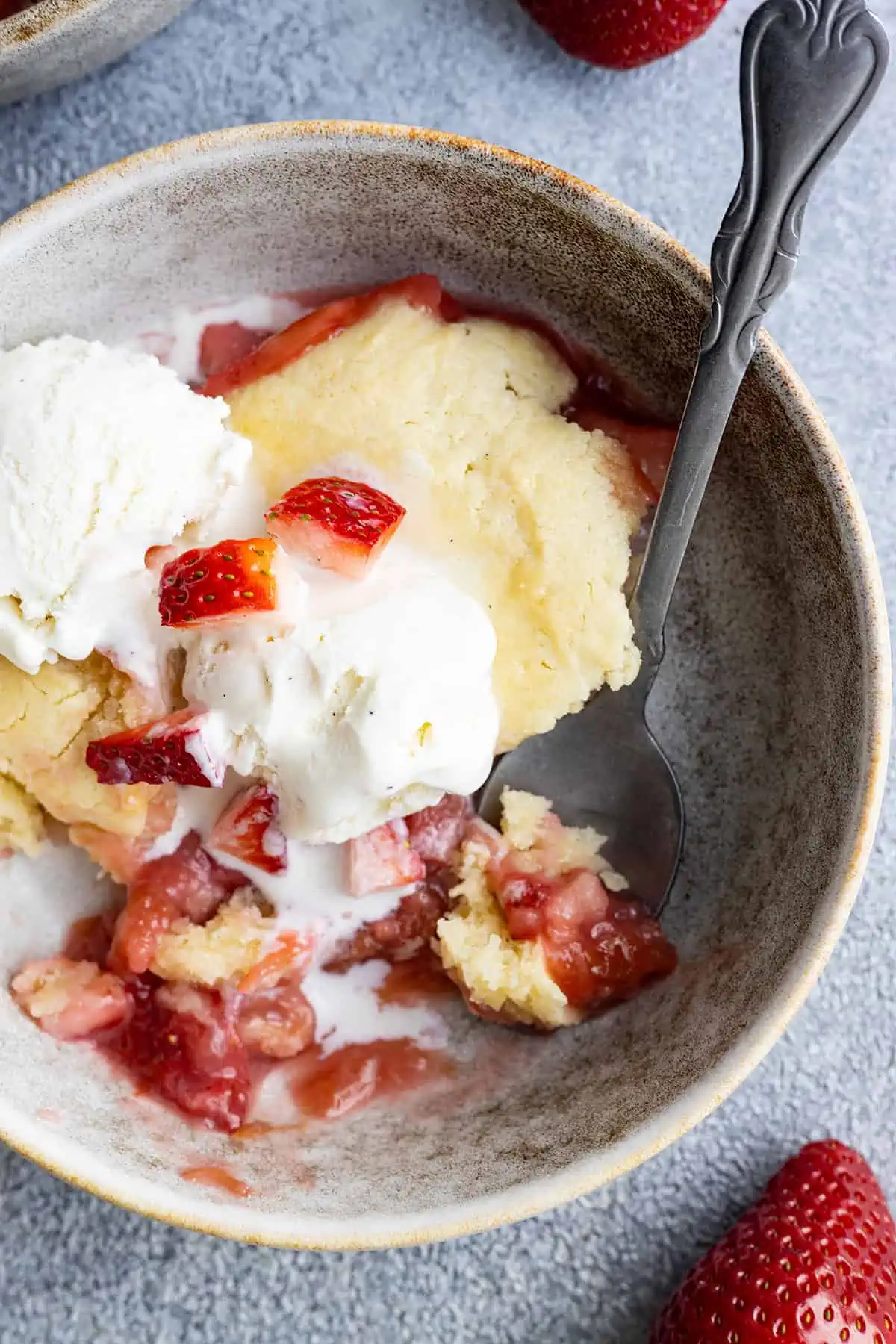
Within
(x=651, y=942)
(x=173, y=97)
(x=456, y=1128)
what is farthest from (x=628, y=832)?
(x=173, y=97)

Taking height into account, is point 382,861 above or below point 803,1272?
above

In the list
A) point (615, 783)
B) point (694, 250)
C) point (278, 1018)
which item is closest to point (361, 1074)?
→ point (278, 1018)

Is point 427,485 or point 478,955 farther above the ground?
point 427,485

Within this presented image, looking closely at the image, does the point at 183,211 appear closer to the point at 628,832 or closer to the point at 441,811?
the point at 441,811

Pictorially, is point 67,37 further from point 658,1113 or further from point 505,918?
point 658,1113

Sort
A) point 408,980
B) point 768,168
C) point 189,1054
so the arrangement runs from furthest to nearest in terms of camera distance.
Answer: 1. point 408,980
2. point 189,1054
3. point 768,168
